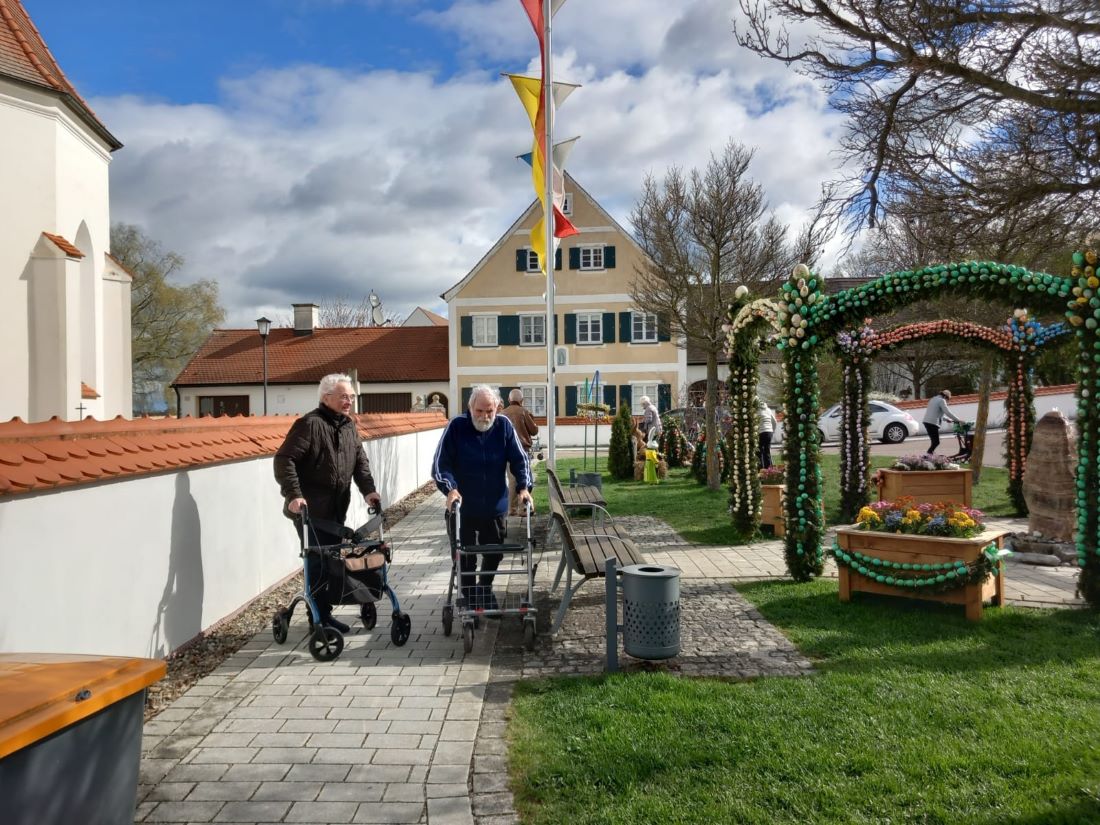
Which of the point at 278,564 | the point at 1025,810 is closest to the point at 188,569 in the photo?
the point at 278,564

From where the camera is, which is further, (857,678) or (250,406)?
(250,406)

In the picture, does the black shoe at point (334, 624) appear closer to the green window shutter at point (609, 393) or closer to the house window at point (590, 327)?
the green window shutter at point (609, 393)

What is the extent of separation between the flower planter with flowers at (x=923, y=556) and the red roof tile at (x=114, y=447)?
5.41 metres

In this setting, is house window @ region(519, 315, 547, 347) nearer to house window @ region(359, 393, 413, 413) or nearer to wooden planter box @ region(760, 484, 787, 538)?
house window @ region(359, 393, 413, 413)

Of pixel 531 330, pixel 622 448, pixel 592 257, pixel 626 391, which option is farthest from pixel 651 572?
pixel 592 257

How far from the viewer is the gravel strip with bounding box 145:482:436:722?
4969 mm

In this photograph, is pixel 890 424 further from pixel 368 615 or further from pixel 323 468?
pixel 323 468

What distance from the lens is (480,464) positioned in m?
6.38

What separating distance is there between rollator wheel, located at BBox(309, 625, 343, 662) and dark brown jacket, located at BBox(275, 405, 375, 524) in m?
0.88

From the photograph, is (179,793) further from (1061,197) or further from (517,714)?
(1061,197)

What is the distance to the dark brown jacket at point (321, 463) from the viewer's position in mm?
5840

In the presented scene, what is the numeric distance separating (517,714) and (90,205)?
16.9m

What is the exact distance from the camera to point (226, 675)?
17.5 ft

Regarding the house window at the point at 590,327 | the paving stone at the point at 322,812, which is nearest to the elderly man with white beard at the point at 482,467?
the paving stone at the point at 322,812
